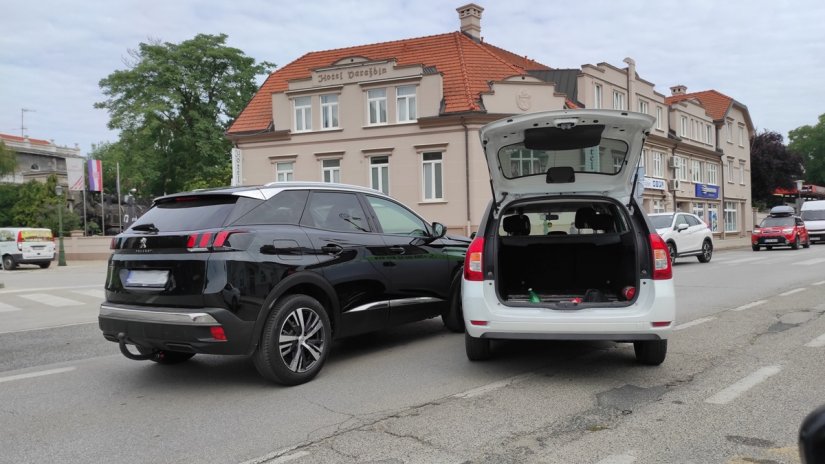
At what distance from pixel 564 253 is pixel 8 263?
28.8 meters

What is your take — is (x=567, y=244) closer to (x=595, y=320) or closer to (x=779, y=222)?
(x=595, y=320)

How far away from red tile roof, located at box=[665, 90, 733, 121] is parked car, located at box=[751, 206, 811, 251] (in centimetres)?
1983

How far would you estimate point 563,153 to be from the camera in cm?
564

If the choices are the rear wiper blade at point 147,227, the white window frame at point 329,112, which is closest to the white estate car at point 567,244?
the rear wiper blade at point 147,227

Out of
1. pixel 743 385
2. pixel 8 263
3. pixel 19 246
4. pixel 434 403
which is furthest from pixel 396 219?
pixel 8 263

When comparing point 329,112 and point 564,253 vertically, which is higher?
point 329,112

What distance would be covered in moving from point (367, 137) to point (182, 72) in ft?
55.7

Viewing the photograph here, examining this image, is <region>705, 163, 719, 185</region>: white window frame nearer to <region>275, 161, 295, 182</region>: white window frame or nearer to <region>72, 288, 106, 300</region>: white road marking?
<region>275, 161, 295, 182</region>: white window frame

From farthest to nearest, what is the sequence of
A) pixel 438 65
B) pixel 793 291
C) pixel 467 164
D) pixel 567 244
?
pixel 438 65 → pixel 467 164 → pixel 793 291 → pixel 567 244

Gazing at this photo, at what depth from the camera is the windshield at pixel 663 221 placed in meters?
18.4

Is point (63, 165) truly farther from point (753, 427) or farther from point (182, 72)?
point (753, 427)

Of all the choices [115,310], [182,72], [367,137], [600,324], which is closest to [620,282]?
[600,324]

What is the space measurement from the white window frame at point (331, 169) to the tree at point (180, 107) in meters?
11.8

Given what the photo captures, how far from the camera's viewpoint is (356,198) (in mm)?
6254
